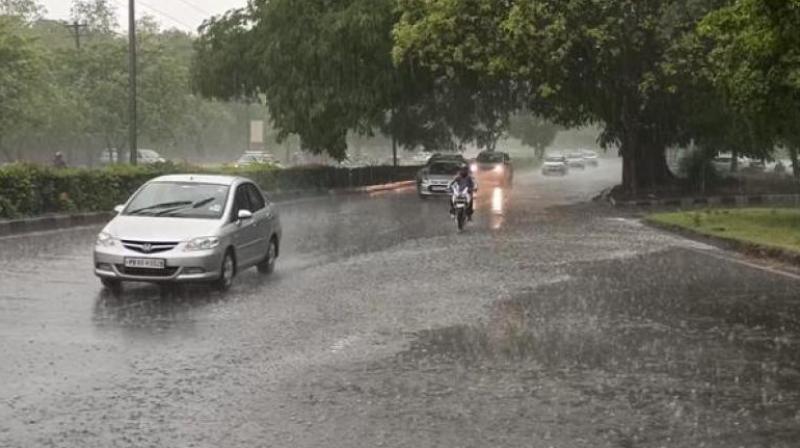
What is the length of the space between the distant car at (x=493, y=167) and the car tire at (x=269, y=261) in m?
35.8

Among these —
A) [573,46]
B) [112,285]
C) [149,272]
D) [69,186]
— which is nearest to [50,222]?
[69,186]

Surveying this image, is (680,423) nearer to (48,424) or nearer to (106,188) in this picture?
(48,424)

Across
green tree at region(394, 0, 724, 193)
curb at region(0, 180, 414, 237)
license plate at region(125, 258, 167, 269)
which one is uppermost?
green tree at region(394, 0, 724, 193)

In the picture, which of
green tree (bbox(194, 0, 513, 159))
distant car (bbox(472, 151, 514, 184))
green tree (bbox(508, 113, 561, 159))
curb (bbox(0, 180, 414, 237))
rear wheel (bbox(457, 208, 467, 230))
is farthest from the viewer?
green tree (bbox(508, 113, 561, 159))

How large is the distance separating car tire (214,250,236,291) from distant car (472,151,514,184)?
38.0 meters

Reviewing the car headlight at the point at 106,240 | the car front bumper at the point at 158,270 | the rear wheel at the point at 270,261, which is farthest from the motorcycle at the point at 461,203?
the car headlight at the point at 106,240

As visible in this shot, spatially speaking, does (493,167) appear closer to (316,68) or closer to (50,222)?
(316,68)

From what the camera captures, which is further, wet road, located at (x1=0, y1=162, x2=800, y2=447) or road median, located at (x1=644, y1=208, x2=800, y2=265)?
→ road median, located at (x1=644, y1=208, x2=800, y2=265)

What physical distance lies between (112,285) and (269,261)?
2.93m

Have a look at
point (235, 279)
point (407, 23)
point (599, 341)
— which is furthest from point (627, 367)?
point (407, 23)

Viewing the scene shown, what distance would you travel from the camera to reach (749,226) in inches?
875

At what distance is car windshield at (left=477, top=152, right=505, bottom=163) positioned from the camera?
2058 inches

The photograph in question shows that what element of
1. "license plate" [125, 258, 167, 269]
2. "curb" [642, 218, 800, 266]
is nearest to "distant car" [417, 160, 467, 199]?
"curb" [642, 218, 800, 266]

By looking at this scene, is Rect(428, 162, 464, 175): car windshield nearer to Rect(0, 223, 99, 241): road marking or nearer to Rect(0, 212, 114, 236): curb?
Rect(0, 212, 114, 236): curb
